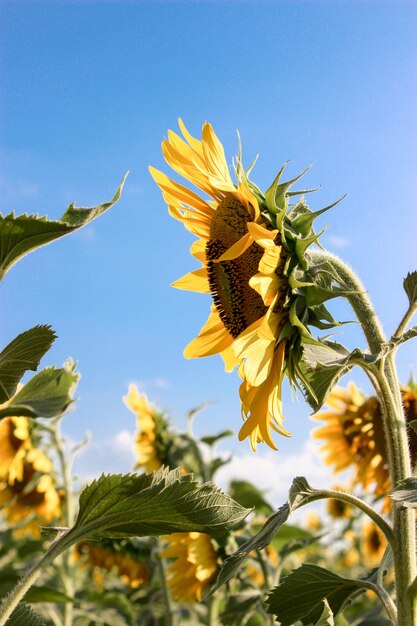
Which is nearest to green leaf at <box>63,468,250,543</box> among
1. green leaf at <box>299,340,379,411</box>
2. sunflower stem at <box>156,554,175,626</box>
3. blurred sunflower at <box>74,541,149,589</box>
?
green leaf at <box>299,340,379,411</box>

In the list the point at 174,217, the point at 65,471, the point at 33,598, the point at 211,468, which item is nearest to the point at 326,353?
the point at 174,217

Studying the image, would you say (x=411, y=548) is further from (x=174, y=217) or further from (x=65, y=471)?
(x=65, y=471)

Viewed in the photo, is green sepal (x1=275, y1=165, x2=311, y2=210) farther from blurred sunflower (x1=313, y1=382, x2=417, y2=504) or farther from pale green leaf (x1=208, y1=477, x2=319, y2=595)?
blurred sunflower (x1=313, y1=382, x2=417, y2=504)

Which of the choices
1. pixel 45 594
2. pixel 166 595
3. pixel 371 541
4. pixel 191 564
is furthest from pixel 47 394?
pixel 371 541

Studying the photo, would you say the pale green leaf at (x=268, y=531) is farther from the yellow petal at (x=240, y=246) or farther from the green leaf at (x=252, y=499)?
the green leaf at (x=252, y=499)

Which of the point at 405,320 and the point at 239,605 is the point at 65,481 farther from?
the point at 405,320
